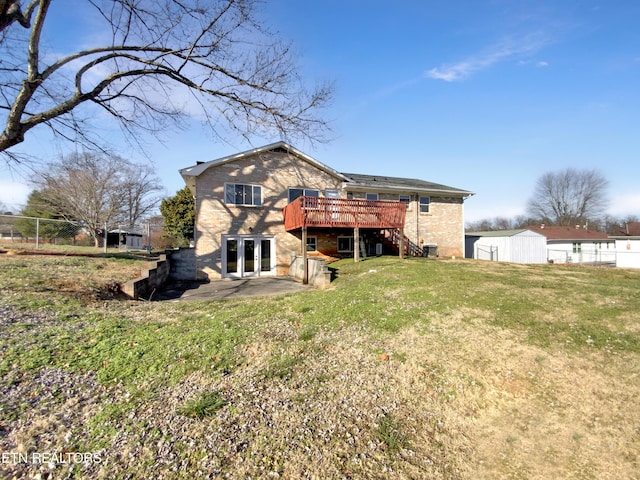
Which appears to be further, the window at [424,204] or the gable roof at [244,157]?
the window at [424,204]

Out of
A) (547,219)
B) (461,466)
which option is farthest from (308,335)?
(547,219)

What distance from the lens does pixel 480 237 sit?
27.3 meters

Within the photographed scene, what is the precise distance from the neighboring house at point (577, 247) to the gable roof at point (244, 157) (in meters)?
24.9

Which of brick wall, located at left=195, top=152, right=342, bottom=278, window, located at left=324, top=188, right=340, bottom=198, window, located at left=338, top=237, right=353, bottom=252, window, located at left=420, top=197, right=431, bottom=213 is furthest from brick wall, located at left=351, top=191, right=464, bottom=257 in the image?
brick wall, located at left=195, top=152, right=342, bottom=278

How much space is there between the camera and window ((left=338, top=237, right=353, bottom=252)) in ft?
57.8

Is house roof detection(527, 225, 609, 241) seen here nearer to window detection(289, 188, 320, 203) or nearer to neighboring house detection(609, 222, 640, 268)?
neighboring house detection(609, 222, 640, 268)

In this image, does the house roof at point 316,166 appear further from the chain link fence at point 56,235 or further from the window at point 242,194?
the chain link fence at point 56,235

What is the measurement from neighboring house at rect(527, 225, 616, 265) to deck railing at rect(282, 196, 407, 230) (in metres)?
22.6

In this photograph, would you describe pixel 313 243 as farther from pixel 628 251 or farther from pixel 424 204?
pixel 628 251

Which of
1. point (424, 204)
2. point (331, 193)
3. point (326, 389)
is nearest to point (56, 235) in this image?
point (331, 193)

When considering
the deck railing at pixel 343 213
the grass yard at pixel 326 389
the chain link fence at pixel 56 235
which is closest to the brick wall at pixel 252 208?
the deck railing at pixel 343 213

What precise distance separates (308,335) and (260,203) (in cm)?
1142

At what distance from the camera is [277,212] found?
53.3ft

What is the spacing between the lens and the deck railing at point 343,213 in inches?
519
